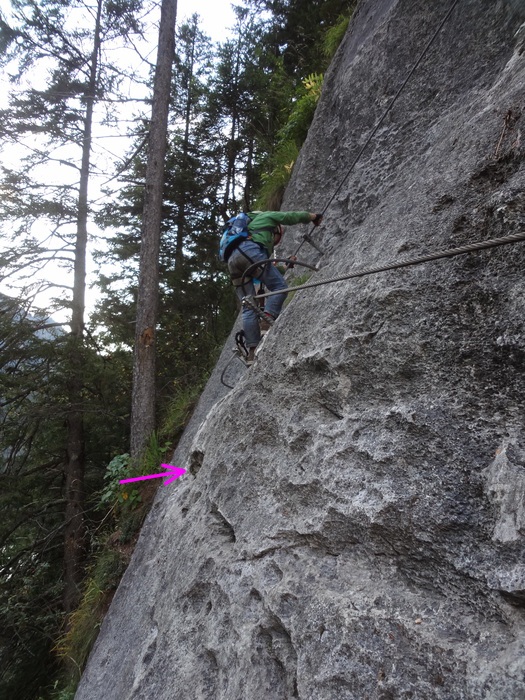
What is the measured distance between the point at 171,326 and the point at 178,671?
8501 mm

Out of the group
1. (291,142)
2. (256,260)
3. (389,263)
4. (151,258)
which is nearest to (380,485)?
(389,263)

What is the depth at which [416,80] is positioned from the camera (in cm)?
479

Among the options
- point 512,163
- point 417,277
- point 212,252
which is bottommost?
point 417,277

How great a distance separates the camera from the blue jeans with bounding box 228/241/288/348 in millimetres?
4871

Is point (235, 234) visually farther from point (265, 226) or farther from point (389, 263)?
point (389, 263)

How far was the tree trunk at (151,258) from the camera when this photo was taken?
7.38 metres

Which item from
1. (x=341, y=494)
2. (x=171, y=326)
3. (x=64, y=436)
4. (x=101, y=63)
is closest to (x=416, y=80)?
(x=341, y=494)

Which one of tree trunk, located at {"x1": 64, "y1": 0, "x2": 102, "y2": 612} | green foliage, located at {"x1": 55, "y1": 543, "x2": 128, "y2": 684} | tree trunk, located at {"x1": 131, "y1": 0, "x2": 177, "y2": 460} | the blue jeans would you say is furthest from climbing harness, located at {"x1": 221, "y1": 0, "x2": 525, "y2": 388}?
tree trunk, located at {"x1": 64, "y1": 0, "x2": 102, "y2": 612}

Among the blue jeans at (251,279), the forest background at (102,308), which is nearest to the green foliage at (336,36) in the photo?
the forest background at (102,308)

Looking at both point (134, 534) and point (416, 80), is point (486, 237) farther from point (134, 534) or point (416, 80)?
point (134, 534)

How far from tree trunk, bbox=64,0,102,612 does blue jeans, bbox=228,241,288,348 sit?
4.65 m

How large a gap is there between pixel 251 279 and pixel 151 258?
351 centimetres

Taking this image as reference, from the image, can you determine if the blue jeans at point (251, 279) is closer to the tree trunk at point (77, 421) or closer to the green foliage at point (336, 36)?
the tree trunk at point (77, 421)

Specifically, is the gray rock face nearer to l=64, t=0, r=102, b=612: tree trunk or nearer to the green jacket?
the green jacket
